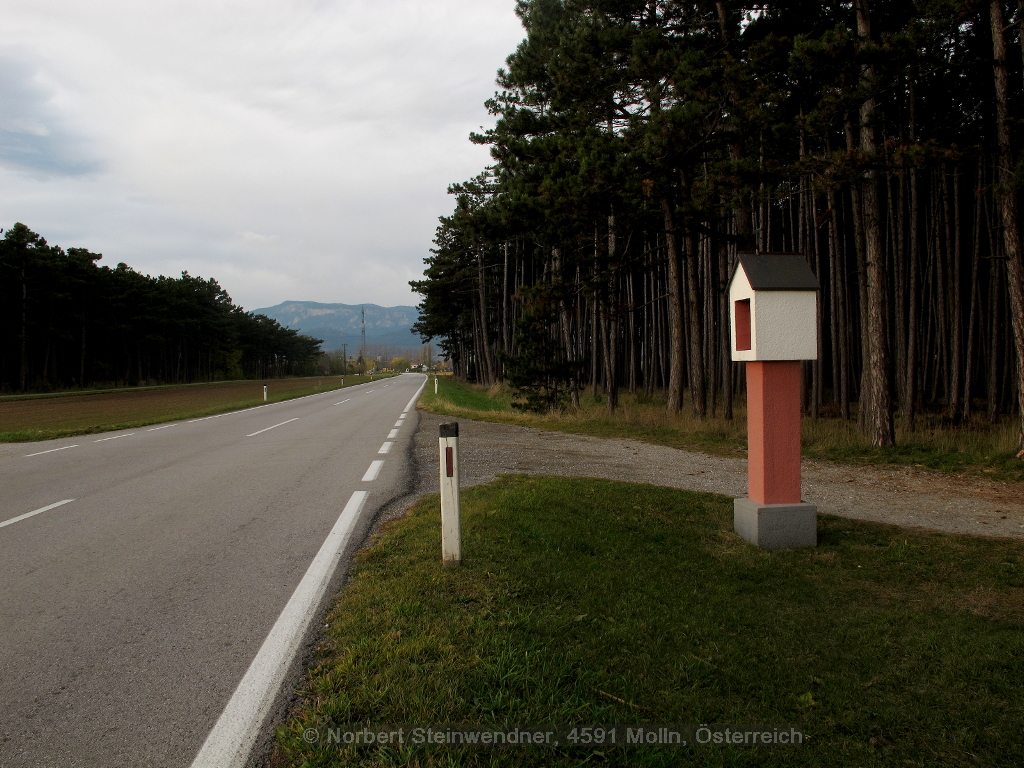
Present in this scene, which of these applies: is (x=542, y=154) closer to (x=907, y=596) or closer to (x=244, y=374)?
(x=907, y=596)

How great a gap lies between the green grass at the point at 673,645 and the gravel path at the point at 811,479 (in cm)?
128

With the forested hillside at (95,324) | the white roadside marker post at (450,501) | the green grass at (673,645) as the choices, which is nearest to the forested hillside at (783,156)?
the green grass at (673,645)

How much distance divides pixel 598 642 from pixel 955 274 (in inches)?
699

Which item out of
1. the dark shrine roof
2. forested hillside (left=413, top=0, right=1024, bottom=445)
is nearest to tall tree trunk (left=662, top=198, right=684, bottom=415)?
forested hillside (left=413, top=0, right=1024, bottom=445)

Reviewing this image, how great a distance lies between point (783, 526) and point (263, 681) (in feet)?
16.4

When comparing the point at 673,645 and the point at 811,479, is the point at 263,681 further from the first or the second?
the point at 811,479

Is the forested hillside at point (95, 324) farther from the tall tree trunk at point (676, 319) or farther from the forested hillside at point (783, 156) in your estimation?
the tall tree trunk at point (676, 319)

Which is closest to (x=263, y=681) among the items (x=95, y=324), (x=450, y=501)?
(x=450, y=501)

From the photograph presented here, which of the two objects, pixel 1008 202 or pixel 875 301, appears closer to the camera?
pixel 1008 202

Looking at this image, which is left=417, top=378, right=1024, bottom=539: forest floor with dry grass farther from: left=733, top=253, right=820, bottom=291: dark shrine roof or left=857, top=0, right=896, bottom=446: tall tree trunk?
left=733, top=253, right=820, bottom=291: dark shrine roof

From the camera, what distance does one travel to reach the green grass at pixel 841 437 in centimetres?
1104

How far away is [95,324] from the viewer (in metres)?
62.0

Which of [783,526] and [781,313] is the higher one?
[781,313]

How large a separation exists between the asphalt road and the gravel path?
1.89m
